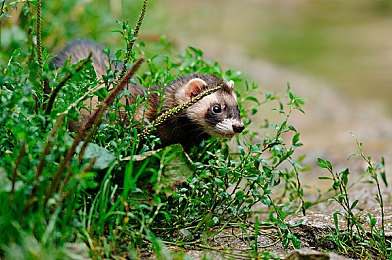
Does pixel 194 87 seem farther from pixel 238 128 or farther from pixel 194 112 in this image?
pixel 238 128

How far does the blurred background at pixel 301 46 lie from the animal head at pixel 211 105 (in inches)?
64.9

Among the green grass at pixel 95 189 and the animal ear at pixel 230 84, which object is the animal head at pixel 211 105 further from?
the green grass at pixel 95 189

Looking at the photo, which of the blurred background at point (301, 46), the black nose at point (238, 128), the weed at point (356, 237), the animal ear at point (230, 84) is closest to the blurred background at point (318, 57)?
the blurred background at point (301, 46)

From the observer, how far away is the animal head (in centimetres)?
432

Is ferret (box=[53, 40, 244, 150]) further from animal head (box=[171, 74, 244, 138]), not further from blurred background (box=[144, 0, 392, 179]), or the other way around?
blurred background (box=[144, 0, 392, 179])

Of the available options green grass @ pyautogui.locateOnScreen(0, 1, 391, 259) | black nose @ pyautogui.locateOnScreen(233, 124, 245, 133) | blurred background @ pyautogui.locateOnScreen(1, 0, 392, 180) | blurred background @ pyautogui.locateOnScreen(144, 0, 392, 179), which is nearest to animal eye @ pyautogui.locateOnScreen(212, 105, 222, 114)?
black nose @ pyautogui.locateOnScreen(233, 124, 245, 133)

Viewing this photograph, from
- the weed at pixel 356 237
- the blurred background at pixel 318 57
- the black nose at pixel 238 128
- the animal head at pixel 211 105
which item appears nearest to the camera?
the weed at pixel 356 237

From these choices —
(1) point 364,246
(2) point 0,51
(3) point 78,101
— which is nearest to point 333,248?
(1) point 364,246

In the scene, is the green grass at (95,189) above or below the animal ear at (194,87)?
below

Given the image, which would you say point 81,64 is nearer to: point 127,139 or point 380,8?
point 127,139

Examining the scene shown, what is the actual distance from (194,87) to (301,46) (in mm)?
9823

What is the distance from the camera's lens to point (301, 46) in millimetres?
13820

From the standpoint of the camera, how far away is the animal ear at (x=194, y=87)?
14.2ft

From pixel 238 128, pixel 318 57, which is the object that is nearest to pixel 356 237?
pixel 238 128
